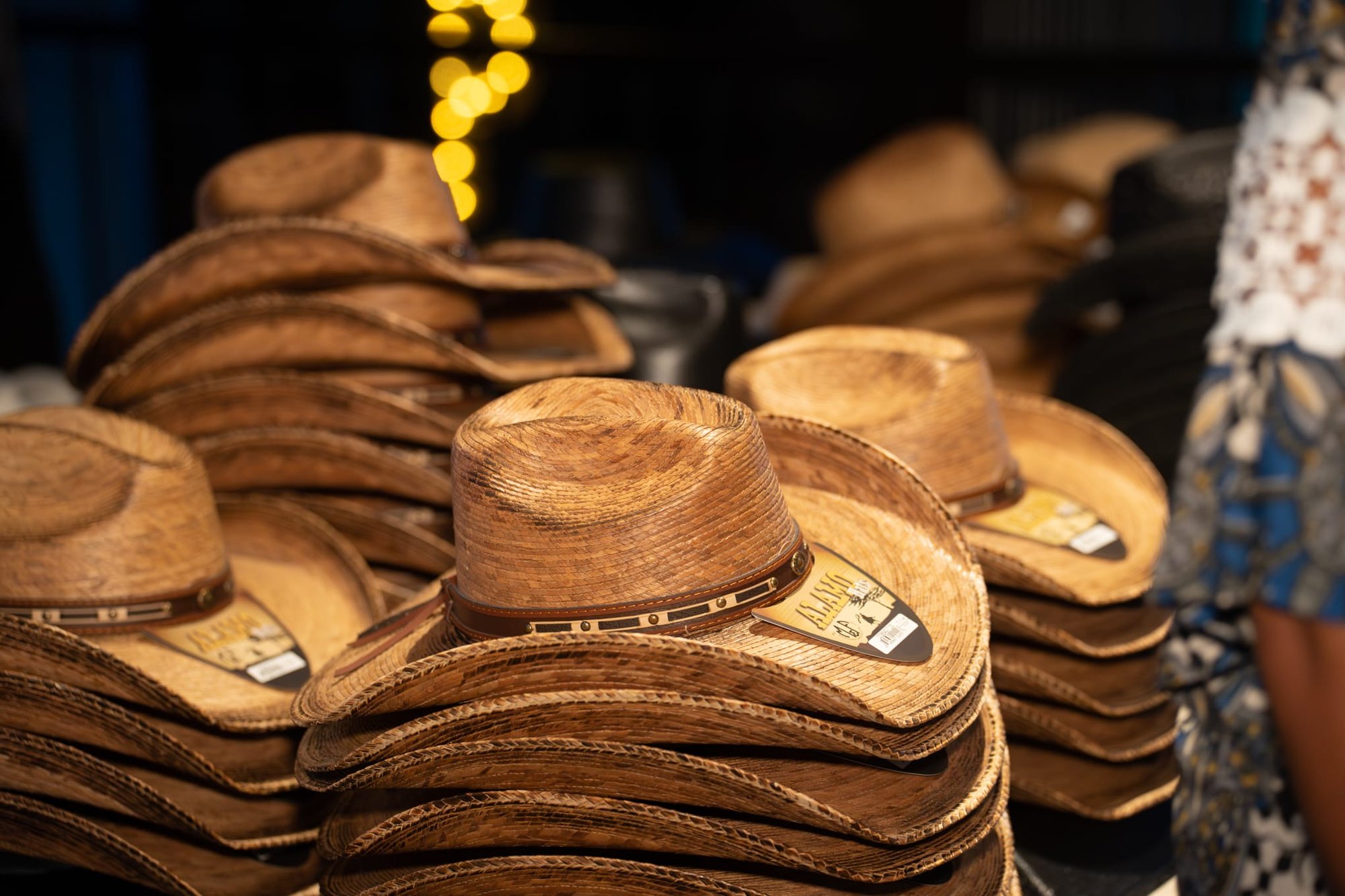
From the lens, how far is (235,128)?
4.57 metres

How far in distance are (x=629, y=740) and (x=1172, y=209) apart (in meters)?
2.45

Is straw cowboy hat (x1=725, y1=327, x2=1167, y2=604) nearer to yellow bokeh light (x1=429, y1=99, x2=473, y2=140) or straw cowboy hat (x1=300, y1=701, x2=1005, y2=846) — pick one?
straw cowboy hat (x1=300, y1=701, x2=1005, y2=846)

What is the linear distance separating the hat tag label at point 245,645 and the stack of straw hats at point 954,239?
222 cm

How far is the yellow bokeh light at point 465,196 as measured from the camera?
18.9 ft

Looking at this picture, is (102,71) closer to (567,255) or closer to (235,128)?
(235,128)

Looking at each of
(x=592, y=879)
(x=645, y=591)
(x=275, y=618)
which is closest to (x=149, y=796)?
(x=275, y=618)

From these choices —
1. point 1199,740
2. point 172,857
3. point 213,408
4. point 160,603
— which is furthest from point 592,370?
point 1199,740

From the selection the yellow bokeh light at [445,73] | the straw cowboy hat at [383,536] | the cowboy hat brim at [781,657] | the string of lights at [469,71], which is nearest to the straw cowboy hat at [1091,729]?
the cowboy hat brim at [781,657]

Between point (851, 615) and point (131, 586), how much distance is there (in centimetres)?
89

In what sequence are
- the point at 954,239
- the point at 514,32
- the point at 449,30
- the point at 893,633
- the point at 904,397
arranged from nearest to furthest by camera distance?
the point at 893,633 < the point at 904,397 < the point at 954,239 < the point at 449,30 < the point at 514,32

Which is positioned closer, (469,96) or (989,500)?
(989,500)

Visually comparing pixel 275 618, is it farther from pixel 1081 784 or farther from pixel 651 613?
pixel 1081 784

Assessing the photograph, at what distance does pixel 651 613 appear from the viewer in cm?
129

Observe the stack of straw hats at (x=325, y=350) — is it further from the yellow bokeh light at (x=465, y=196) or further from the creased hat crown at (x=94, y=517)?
the yellow bokeh light at (x=465, y=196)
